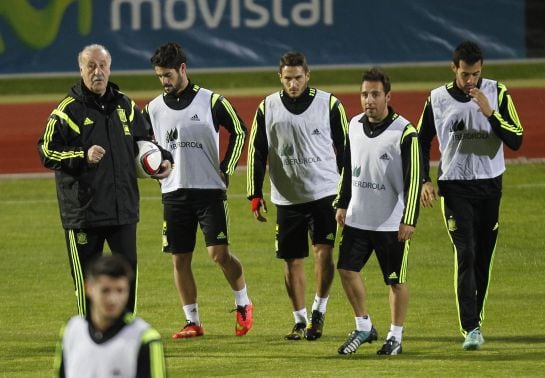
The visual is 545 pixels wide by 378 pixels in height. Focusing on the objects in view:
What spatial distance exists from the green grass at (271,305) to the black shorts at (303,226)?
26.4 inches

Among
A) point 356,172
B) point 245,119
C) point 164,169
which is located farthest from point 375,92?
point 245,119

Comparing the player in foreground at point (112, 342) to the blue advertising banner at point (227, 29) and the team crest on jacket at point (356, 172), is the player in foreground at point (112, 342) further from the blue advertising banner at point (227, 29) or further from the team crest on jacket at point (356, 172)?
the blue advertising banner at point (227, 29)

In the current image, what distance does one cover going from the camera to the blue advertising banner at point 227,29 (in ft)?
76.1

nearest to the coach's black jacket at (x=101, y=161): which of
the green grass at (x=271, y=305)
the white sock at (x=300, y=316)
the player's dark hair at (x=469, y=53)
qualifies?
the green grass at (x=271, y=305)

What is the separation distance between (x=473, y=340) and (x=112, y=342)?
509 cm

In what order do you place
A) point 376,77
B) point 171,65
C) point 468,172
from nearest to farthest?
point 376,77 → point 468,172 → point 171,65

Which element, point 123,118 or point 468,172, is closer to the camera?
point 123,118

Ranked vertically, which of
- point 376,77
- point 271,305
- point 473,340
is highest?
point 376,77

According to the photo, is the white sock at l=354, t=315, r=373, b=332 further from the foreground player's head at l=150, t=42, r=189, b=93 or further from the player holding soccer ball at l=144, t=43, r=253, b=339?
the foreground player's head at l=150, t=42, r=189, b=93

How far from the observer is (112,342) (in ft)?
16.3

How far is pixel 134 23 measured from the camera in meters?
23.2

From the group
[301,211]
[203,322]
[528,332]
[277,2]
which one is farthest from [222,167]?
[277,2]

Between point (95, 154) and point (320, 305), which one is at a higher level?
point (95, 154)

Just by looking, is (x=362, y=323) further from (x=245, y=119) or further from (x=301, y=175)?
(x=245, y=119)
